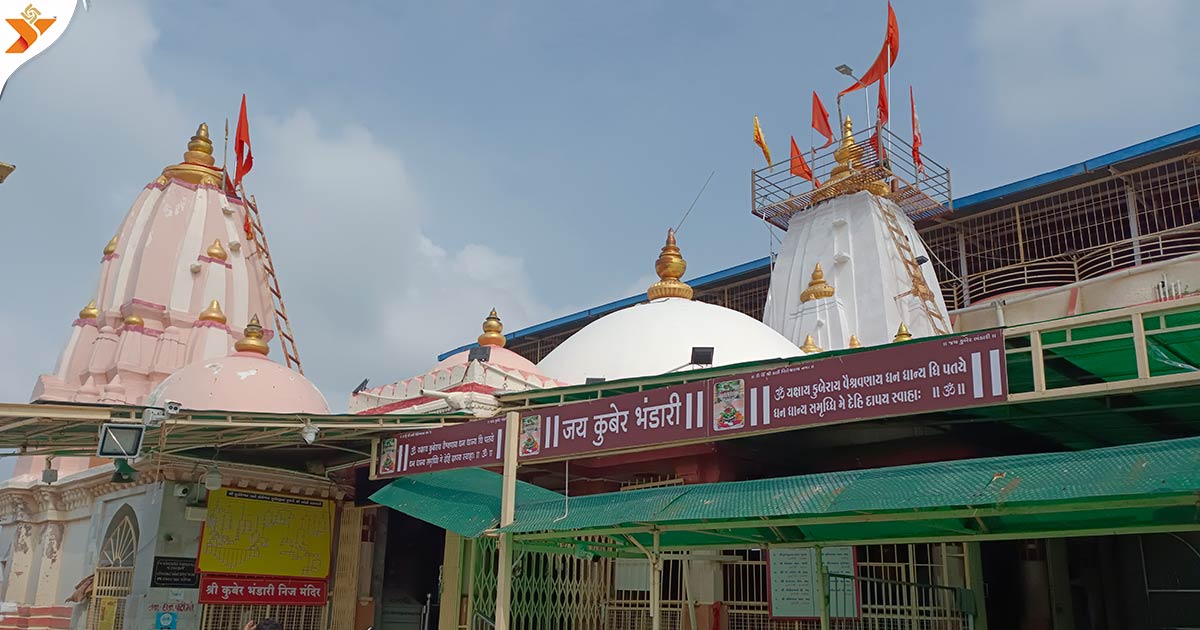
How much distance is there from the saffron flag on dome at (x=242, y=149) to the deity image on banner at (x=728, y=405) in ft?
61.2

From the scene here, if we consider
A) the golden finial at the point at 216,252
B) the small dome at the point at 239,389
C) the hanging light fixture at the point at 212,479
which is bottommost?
the hanging light fixture at the point at 212,479

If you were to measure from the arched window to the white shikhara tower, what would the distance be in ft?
40.6

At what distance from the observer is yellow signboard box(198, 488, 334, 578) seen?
14.2 meters

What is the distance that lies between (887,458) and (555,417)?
171 inches

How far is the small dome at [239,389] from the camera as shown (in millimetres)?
15117

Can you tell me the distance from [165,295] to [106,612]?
8.25 metres

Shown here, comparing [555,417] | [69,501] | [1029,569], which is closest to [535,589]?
[555,417]

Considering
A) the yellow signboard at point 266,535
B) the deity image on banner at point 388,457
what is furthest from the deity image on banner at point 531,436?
the yellow signboard at point 266,535

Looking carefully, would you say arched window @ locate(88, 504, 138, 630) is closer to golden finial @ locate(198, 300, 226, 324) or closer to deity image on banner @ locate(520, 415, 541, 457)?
golden finial @ locate(198, 300, 226, 324)

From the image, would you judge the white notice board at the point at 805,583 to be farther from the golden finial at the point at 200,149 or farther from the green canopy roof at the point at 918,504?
the golden finial at the point at 200,149

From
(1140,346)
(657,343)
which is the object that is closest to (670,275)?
(657,343)

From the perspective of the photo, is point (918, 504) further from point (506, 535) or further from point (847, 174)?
point (847, 174)

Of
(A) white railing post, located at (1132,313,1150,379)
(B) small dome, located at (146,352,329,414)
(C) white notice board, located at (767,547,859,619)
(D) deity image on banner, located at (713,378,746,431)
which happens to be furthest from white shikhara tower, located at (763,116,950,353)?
(A) white railing post, located at (1132,313,1150,379)

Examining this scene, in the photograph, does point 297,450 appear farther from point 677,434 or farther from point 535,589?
point 677,434
